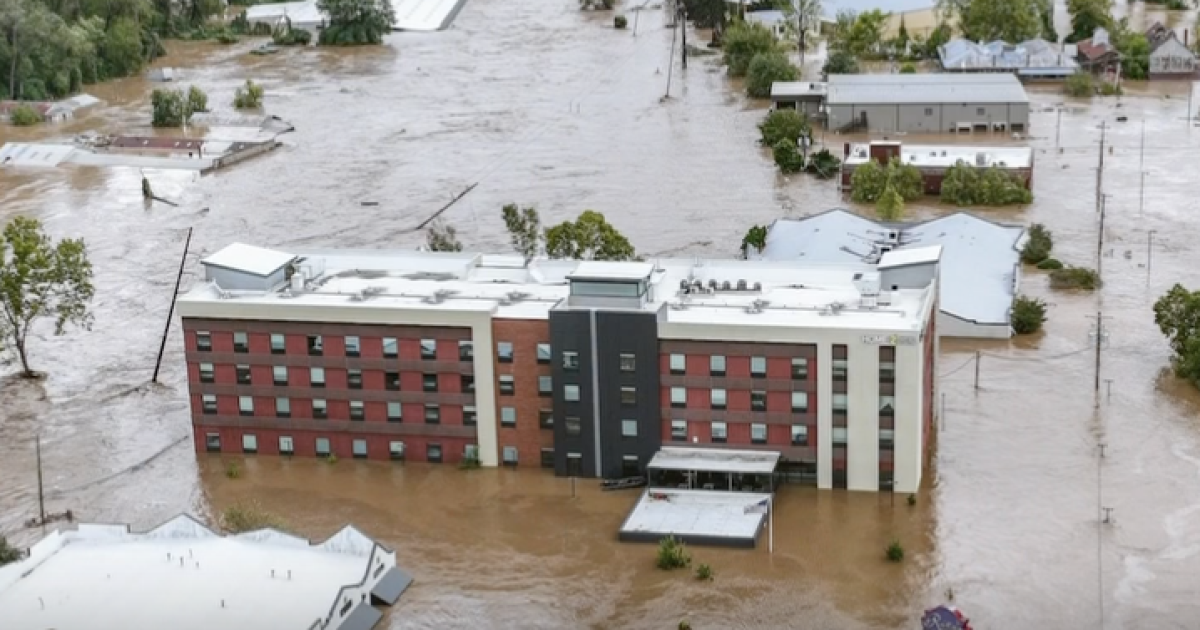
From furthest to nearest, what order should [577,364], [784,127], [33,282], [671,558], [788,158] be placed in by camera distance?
[784,127] → [788,158] → [33,282] → [577,364] → [671,558]

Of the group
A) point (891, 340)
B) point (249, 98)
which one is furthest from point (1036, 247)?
point (249, 98)

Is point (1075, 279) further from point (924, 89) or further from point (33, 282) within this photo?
point (33, 282)

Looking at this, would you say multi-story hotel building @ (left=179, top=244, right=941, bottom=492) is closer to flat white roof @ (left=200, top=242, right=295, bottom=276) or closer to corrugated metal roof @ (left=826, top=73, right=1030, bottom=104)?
flat white roof @ (left=200, top=242, right=295, bottom=276)

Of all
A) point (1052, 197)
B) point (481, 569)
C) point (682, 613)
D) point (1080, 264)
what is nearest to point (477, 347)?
point (481, 569)

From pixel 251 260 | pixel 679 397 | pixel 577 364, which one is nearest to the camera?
pixel 679 397

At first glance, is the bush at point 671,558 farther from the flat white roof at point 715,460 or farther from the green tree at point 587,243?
the green tree at point 587,243

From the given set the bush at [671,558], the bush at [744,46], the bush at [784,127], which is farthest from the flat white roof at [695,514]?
the bush at [744,46]
